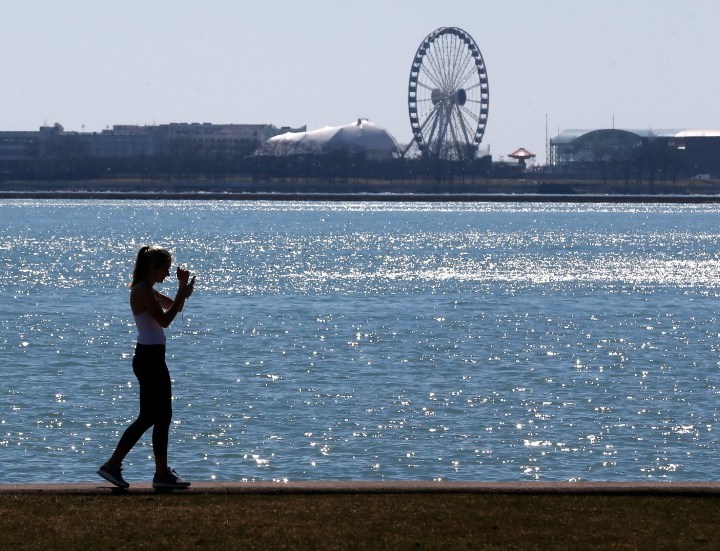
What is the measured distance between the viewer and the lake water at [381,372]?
56.6 feet

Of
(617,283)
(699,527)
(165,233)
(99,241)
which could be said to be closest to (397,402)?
(699,527)

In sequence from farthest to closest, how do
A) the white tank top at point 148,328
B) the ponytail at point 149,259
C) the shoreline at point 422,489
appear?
1. the white tank top at point 148,328
2. the ponytail at point 149,259
3. the shoreline at point 422,489

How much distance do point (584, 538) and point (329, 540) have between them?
1.48 m

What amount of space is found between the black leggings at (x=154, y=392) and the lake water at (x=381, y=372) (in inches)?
201

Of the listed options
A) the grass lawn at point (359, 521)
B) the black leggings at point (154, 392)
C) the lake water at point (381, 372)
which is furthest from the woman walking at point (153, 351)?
the lake water at point (381, 372)

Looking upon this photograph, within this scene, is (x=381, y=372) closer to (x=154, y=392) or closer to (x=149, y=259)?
(x=154, y=392)

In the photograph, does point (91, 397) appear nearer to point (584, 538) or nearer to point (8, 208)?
point (584, 538)

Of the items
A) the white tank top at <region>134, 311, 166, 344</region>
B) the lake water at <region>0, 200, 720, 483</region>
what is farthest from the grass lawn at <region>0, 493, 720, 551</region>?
the lake water at <region>0, 200, 720, 483</region>

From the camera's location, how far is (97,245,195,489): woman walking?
1033cm

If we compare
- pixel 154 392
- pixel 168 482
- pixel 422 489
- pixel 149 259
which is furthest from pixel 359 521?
pixel 149 259

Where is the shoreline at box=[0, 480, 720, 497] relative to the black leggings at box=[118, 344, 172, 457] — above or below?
below

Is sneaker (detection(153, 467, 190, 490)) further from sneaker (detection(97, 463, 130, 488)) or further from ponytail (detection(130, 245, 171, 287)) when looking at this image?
ponytail (detection(130, 245, 171, 287))

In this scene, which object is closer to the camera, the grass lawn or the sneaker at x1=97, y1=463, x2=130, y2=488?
the grass lawn

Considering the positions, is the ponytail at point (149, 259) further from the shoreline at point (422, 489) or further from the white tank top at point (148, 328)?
the shoreline at point (422, 489)
